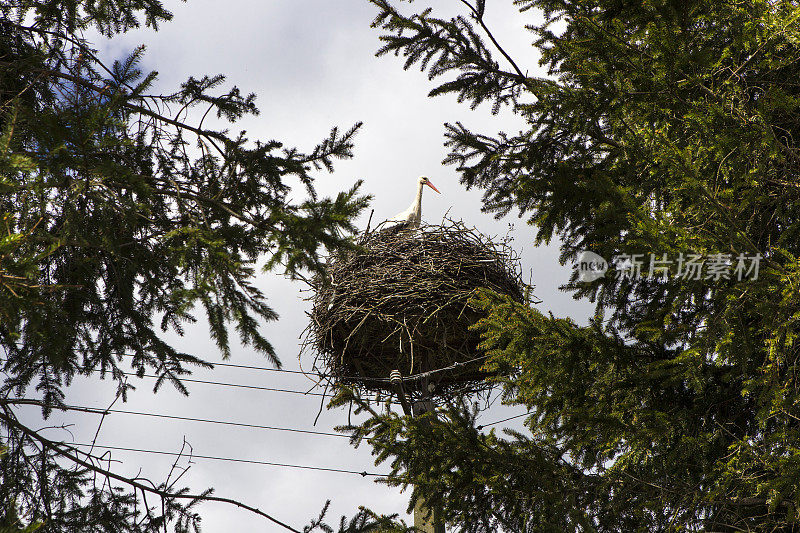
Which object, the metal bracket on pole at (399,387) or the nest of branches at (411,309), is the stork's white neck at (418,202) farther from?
the metal bracket on pole at (399,387)

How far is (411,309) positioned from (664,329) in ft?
7.71

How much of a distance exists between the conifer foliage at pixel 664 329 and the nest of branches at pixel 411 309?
107 cm

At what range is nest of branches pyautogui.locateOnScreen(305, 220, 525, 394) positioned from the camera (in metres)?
7.10

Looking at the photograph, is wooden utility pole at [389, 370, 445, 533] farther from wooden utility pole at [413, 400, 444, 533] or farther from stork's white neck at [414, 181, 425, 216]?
stork's white neck at [414, 181, 425, 216]

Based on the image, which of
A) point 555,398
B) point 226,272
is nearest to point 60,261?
point 226,272

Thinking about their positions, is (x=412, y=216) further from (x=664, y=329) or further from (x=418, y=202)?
(x=664, y=329)

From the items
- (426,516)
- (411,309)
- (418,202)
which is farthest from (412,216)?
(426,516)

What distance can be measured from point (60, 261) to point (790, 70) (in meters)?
5.56

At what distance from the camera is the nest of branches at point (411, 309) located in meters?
7.10

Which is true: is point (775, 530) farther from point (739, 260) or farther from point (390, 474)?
point (390, 474)

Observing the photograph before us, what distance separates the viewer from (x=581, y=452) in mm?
5758

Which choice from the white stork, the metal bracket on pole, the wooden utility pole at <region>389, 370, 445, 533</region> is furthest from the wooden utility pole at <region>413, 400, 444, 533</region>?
the white stork

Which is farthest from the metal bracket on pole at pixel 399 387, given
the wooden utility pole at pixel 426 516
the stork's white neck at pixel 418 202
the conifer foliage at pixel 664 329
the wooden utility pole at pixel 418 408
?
the stork's white neck at pixel 418 202

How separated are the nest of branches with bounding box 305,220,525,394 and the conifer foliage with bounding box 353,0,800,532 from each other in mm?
1065
